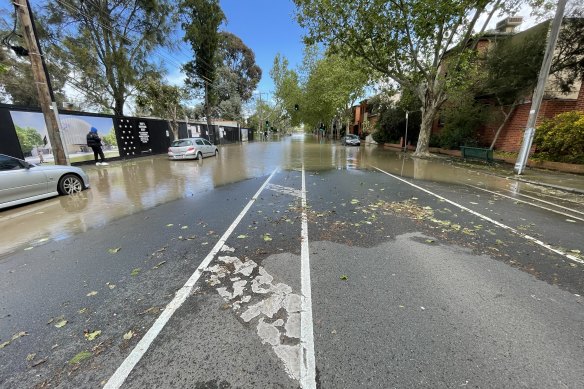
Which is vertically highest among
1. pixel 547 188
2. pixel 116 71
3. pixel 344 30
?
pixel 344 30

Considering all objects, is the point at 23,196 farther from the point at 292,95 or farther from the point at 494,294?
the point at 292,95

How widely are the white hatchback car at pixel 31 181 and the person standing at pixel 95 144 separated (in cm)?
672

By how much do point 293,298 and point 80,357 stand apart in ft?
6.50

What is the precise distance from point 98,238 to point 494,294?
611 cm

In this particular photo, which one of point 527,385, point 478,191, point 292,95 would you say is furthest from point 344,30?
point 292,95

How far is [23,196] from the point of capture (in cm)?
692

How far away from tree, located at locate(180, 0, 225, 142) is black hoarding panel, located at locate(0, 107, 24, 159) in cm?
1842

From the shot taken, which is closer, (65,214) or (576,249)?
(576,249)

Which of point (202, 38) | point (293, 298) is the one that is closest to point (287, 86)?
point (202, 38)

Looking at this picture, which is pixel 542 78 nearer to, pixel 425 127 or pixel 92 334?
pixel 425 127

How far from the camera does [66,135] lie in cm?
1330

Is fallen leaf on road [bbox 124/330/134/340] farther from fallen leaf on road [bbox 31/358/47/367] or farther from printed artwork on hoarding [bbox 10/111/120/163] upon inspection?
printed artwork on hoarding [bbox 10/111/120/163]

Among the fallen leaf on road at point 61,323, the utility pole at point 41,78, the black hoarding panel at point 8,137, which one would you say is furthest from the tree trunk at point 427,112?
the black hoarding panel at point 8,137

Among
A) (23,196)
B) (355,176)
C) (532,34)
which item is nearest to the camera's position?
(23,196)
